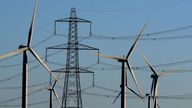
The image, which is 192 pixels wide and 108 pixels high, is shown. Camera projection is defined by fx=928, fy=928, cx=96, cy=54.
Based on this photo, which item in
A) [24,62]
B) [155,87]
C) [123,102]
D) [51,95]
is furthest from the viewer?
[51,95]

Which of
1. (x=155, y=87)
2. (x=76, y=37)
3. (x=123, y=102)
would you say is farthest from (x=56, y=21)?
(x=123, y=102)

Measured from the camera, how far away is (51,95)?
436ft

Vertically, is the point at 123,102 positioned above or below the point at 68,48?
below

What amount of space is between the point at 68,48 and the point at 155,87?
12.8 meters

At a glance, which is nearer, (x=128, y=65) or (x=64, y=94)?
(x=128, y=65)

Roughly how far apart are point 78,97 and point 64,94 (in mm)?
2039

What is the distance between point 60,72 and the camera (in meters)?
119

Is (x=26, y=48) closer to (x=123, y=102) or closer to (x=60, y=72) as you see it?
(x=123, y=102)

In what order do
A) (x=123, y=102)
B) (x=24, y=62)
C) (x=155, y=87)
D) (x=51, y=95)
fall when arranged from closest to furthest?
1. (x=24, y=62)
2. (x=123, y=102)
3. (x=155, y=87)
4. (x=51, y=95)

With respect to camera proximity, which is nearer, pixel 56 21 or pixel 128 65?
pixel 128 65

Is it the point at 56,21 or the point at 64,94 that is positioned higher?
the point at 56,21

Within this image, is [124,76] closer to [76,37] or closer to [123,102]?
[123,102]

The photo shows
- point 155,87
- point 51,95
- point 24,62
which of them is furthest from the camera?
point 51,95

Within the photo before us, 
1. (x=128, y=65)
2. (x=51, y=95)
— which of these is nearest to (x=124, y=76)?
(x=128, y=65)
